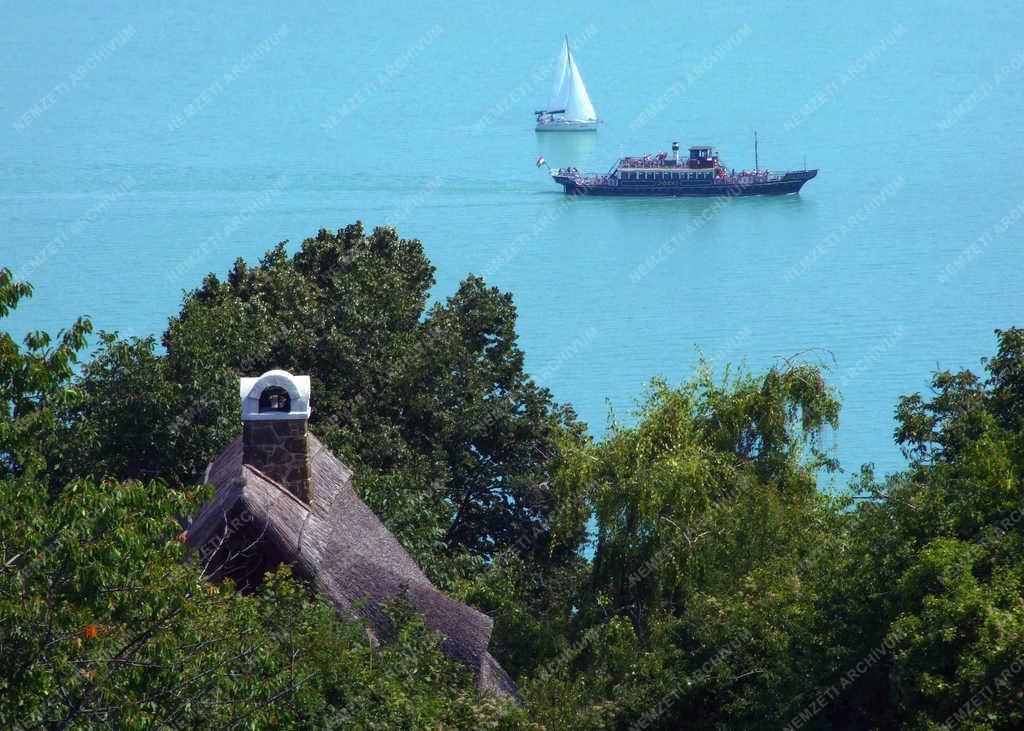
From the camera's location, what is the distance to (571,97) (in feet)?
391

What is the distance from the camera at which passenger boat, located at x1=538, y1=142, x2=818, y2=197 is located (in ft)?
310

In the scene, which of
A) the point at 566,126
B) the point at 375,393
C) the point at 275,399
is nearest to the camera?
the point at 275,399

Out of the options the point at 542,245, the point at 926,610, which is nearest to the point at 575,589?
the point at 926,610

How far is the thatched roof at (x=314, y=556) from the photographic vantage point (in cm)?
1817

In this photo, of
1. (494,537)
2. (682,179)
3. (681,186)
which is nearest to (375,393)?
(494,537)

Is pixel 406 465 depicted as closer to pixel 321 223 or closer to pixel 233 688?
pixel 233 688

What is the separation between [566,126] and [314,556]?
99.1 meters

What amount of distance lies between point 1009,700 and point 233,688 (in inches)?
275

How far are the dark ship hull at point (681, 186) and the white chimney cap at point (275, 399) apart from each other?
75351mm

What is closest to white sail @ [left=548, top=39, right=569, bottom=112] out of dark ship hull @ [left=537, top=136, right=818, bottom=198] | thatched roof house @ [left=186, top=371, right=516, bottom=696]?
Answer: dark ship hull @ [left=537, top=136, right=818, bottom=198]

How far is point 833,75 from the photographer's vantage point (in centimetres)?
13188

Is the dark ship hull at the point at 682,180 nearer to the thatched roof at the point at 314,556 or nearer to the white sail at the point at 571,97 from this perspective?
the white sail at the point at 571,97

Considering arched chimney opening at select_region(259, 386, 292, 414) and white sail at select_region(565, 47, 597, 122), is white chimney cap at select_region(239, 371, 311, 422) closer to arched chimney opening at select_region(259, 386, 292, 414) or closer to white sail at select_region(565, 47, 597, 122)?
arched chimney opening at select_region(259, 386, 292, 414)

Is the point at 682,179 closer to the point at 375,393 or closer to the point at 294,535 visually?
the point at 375,393
